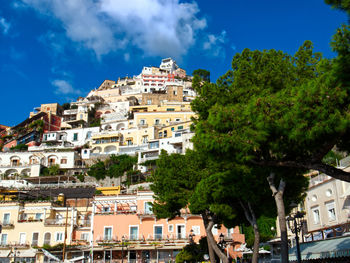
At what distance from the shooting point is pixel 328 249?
1928 centimetres

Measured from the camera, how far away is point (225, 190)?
18203 millimetres

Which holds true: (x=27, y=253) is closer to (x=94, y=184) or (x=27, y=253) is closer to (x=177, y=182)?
(x=177, y=182)

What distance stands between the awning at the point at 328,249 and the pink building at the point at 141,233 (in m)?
14.8

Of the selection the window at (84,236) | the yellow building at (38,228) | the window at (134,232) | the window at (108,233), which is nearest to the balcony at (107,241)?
the window at (108,233)

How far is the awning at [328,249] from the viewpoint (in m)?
17.9

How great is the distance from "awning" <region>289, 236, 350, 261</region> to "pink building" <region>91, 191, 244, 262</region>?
48.4 ft

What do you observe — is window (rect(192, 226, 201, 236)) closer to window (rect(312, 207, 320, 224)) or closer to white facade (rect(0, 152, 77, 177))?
window (rect(312, 207, 320, 224))

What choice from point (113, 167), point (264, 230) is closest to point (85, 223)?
point (264, 230)

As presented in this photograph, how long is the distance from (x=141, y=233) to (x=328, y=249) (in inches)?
858

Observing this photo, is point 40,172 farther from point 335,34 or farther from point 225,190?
point 335,34

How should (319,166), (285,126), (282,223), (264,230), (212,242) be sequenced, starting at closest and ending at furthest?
(285,126) < (319,166) < (282,223) < (212,242) < (264,230)

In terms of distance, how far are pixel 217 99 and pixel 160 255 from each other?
24443 mm

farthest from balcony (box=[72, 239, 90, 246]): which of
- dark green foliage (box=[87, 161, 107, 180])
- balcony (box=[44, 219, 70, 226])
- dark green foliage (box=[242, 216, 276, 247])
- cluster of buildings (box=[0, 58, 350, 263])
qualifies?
dark green foliage (box=[87, 161, 107, 180])

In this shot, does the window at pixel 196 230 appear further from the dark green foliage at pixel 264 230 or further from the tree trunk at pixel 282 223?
the tree trunk at pixel 282 223
